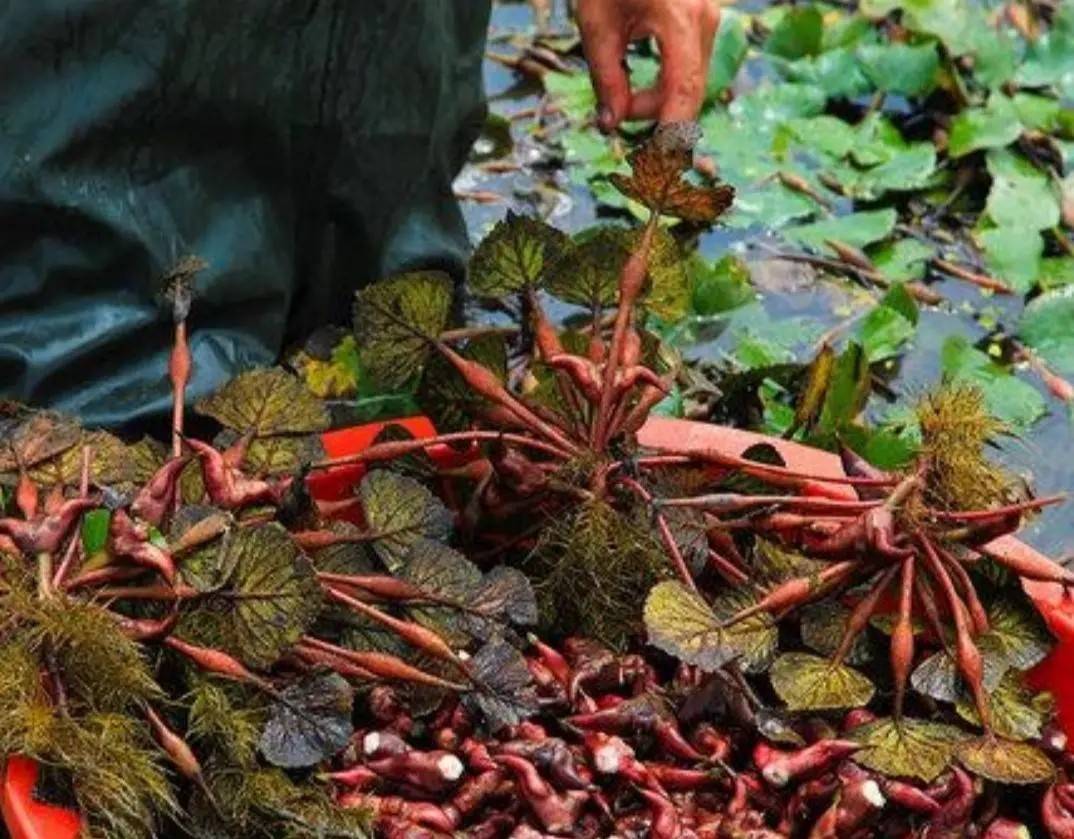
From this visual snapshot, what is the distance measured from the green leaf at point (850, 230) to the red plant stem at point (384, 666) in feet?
4.54

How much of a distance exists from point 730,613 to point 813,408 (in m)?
0.56

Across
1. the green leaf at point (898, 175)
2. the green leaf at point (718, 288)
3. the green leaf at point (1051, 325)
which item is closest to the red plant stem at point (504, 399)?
the green leaf at point (718, 288)

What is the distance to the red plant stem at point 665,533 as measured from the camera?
1.48 m

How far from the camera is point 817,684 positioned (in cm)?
146

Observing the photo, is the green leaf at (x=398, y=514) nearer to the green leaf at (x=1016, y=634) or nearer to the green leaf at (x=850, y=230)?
the green leaf at (x=1016, y=634)

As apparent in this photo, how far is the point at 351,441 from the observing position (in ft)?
5.46

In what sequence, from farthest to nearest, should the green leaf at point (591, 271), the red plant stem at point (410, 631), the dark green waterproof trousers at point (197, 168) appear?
the dark green waterproof trousers at point (197, 168) < the green leaf at point (591, 271) < the red plant stem at point (410, 631)

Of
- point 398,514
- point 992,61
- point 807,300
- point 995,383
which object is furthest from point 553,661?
point 992,61

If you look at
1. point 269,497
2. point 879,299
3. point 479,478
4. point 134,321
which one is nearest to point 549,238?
point 479,478

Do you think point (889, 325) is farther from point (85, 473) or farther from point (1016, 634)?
point (85, 473)

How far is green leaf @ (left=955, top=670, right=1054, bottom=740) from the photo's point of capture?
146cm

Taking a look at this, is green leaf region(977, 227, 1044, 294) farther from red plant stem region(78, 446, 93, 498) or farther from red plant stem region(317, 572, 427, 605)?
red plant stem region(78, 446, 93, 498)

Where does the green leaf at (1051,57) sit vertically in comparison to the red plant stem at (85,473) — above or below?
below

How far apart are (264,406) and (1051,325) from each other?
49.2 inches
